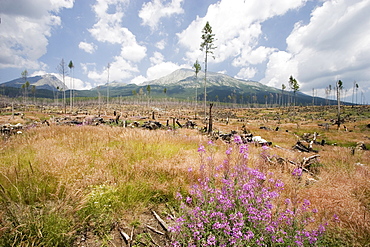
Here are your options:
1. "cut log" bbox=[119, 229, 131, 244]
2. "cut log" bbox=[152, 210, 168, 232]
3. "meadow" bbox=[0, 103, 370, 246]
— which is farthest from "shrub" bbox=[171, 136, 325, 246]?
"cut log" bbox=[119, 229, 131, 244]

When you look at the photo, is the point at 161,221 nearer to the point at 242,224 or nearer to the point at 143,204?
the point at 143,204

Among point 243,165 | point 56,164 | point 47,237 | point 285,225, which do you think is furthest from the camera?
point 56,164

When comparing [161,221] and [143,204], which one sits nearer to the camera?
[161,221]

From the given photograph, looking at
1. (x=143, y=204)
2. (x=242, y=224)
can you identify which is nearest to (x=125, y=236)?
(x=143, y=204)

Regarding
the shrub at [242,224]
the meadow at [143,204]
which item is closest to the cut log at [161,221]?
the meadow at [143,204]

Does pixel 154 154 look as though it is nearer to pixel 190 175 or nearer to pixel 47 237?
pixel 190 175

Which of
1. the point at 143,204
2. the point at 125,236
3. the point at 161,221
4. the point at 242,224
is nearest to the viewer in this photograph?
the point at 242,224

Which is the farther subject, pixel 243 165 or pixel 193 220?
pixel 243 165

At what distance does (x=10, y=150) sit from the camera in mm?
4984

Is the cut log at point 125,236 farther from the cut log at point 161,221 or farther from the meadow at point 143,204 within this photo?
Result: the cut log at point 161,221

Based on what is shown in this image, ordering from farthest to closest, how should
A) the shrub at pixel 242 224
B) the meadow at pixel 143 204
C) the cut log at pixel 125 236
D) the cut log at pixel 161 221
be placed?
the cut log at pixel 161 221 → the cut log at pixel 125 236 → the meadow at pixel 143 204 → the shrub at pixel 242 224

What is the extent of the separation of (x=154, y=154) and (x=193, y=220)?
3.36 meters

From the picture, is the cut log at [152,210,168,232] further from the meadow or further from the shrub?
the shrub

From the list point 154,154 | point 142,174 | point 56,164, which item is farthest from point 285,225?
point 56,164
